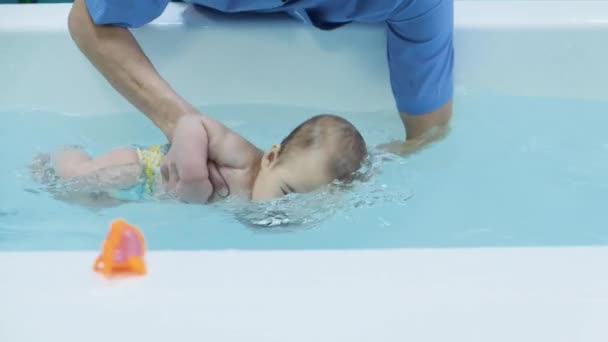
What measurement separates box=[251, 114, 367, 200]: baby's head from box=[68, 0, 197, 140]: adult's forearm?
18cm

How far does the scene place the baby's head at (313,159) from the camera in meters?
1.12

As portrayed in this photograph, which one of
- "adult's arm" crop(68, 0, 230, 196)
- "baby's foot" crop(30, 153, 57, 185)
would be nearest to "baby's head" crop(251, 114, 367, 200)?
"adult's arm" crop(68, 0, 230, 196)

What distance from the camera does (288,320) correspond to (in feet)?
2.16

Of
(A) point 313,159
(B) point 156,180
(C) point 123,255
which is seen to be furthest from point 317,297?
(B) point 156,180

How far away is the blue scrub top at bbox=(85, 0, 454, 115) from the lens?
1.25 meters

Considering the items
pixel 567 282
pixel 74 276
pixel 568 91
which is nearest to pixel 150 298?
pixel 74 276

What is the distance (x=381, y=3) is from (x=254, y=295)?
71 cm

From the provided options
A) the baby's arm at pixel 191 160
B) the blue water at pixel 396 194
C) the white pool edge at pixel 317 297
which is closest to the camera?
the white pool edge at pixel 317 297

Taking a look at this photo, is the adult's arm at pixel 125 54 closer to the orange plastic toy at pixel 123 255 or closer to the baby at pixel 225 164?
the baby at pixel 225 164

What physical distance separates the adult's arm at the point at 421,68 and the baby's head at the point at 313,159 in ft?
0.76

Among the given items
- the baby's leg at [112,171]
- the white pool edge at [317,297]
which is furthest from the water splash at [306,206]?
the white pool edge at [317,297]

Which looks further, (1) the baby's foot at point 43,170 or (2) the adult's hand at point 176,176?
(1) the baby's foot at point 43,170

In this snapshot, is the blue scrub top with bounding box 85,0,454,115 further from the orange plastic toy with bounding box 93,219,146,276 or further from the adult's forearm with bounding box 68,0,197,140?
the orange plastic toy with bounding box 93,219,146,276

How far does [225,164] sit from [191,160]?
0.09 metres
